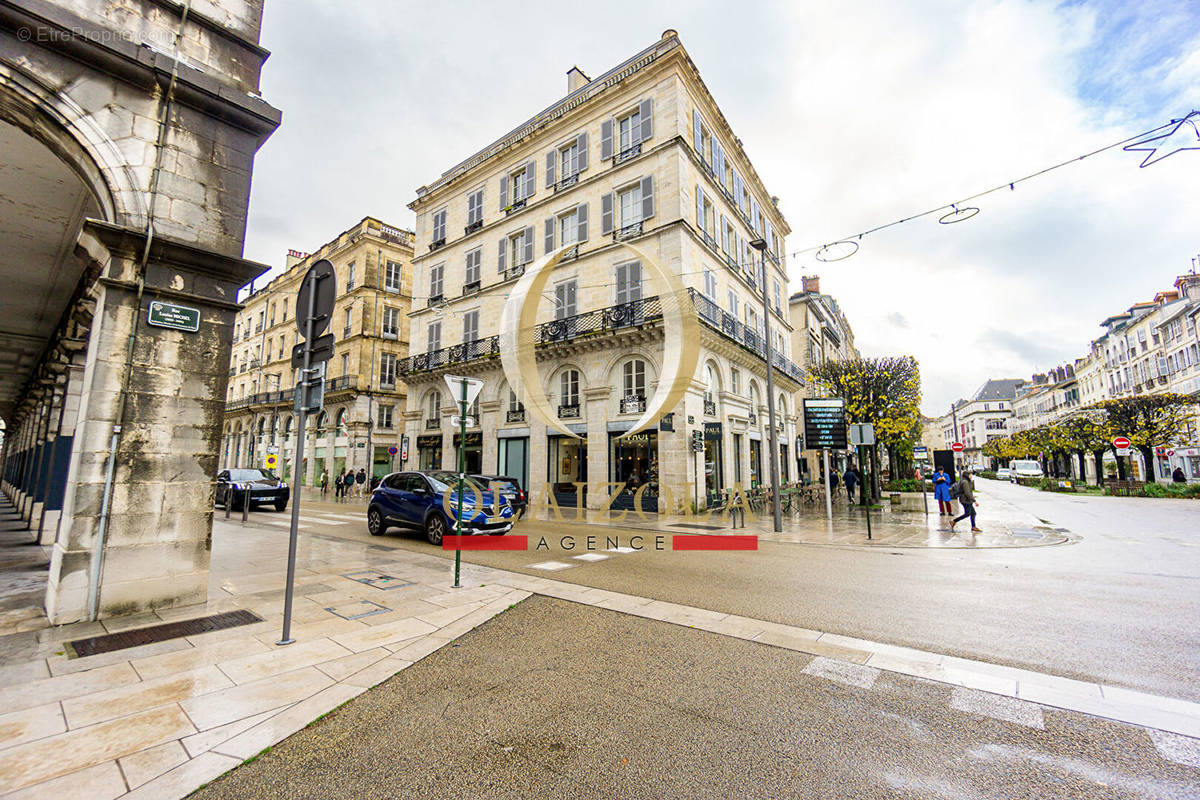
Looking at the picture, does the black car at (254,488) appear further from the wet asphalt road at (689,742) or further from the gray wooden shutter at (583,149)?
the gray wooden shutter at (583,149)

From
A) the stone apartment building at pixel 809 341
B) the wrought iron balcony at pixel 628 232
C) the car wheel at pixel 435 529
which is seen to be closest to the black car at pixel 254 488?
the car wheel at pixel 435 529

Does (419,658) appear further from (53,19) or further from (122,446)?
(53,19)

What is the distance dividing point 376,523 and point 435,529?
2.34 m

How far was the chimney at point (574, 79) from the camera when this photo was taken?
24156 mm

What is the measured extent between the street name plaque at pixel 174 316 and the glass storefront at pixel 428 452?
20.4 m

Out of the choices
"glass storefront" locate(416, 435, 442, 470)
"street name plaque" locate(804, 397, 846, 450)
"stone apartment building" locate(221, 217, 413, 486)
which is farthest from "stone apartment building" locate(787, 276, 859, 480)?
"stone apartment building" locate(221, 217, 413, 486)

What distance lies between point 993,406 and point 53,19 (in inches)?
5410

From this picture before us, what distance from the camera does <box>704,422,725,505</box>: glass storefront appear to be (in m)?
18.7

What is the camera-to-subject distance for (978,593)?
6449mm

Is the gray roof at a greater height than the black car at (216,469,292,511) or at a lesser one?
greater

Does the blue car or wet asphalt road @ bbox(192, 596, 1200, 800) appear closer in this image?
wet asphalt road @ bbox(192, 596, 1200, 800)

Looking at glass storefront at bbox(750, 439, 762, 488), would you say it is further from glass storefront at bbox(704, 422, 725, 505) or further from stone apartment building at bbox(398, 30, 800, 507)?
glass storefront at bbox(704, 422, 725, 505)

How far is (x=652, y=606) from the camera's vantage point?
227 inches

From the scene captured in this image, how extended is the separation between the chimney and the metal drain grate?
2586cm
